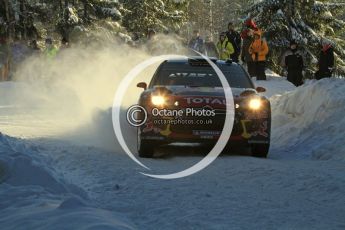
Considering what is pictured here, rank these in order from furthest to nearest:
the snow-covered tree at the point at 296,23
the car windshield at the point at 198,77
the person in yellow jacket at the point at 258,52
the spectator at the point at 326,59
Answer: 1. the snow-covered tree at the point at 296,23
2. the person in yellow jacket at the point at 258,52
3. the spectator at the point at 326,59
4. the car windshield at the point at 198,77

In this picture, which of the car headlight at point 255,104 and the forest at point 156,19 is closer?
the car headlight at point 255,104

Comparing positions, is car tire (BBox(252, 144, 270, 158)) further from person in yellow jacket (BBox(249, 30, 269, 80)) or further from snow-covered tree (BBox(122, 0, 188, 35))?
snow-covered tree (BBox(122, 0, 188, 35))

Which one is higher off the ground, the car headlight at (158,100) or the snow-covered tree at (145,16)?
the snow-covered tree at (145,16)

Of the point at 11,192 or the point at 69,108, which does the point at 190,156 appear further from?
the point at 69,108

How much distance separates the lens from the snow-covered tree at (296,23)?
24.2m

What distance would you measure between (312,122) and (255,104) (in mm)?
3260

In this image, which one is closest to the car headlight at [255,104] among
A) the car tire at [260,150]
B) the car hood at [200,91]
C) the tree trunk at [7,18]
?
the car hood at [200,91]

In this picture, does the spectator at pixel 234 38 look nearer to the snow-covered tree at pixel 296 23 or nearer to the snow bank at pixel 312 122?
the snow-covered tree at pixel 296 23

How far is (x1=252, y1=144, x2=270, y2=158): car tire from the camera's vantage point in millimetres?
8914

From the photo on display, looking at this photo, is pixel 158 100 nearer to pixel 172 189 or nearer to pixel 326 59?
pixel 172 189

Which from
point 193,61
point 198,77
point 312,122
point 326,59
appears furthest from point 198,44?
point 198,77

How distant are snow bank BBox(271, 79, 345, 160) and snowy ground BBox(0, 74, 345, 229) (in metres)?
0.05

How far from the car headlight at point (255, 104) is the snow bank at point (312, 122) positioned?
58.6 inches

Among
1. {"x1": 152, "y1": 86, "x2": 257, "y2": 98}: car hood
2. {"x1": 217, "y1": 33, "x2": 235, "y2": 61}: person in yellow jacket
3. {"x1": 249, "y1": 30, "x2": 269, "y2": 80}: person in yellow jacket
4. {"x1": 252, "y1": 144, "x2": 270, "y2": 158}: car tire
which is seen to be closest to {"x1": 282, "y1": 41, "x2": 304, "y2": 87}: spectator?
{"x1": 249, "y1": 30, "x2": 269, "y2": 80}: person in yellow jacket
